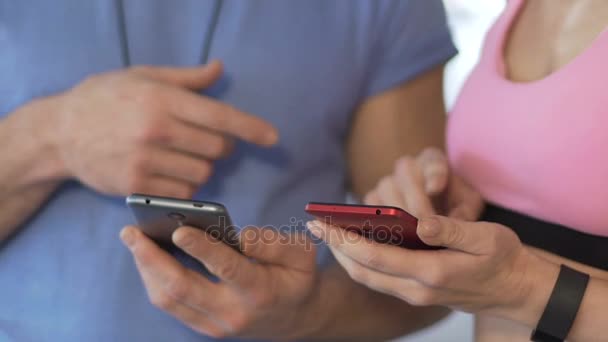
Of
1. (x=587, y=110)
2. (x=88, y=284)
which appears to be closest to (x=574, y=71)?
(x=587, y=110)

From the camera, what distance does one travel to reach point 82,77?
77 cm

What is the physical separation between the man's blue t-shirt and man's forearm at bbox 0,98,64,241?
0.04m

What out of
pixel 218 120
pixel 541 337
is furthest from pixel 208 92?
pixel 541 337

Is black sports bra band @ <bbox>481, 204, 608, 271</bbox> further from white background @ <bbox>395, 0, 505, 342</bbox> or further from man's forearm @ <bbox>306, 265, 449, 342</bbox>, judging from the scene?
white background @ <bbox>395, 0, 505, 342</bbox>

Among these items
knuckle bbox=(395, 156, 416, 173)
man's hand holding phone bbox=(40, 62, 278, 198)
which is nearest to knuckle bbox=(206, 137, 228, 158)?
man's hand holding phone bbox=(40, 62, 278, 198)

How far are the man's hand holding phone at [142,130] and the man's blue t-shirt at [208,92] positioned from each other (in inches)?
2.3

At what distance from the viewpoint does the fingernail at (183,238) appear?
59cm

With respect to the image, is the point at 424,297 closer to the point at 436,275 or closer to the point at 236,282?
the point at 436,275

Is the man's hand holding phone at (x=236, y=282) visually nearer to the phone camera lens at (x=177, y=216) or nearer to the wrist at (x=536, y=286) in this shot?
the phone camera lens at (x=177, y=216)

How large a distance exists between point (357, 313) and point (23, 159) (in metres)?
0.47

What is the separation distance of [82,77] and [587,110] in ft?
1.90

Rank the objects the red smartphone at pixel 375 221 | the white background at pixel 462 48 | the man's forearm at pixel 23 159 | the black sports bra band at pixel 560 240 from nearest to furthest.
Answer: the red smartphone at pixel 375 221, the black sports bra band at pixel 560 240, the man's forearm at pixel 23 159, the white background at pixel 462 48

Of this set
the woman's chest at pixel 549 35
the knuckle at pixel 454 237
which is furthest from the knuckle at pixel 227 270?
the woman's chest at pixel 549 35

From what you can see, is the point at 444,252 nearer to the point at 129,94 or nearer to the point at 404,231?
the point at 404,231
